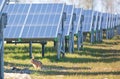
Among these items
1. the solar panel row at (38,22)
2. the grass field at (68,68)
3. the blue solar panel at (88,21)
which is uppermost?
the solar panel row at (38,22)

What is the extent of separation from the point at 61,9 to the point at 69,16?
275 cm

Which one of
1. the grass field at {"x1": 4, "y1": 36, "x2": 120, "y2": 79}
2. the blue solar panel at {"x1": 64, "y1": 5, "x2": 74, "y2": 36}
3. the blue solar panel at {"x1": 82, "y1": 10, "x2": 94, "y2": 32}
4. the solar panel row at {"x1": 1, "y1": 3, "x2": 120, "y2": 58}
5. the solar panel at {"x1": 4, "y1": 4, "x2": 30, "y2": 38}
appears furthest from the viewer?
the blue solar panel at {"x1": 82, "y1": 10, "x2": 94, "y2": 32}

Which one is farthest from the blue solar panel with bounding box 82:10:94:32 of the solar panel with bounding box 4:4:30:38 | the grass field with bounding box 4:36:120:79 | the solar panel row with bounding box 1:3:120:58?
the grass field with bounding box 4:36:120:79

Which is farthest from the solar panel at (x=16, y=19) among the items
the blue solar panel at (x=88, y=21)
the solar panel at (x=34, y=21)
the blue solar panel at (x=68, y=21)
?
the blue solar panel at (x=88, y=21)

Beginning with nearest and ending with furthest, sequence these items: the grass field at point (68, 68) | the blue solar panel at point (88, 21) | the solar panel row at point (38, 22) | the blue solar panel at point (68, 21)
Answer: the grass field at point (68, 68) < the solar panel row at point (38, 22) < the blue solar panel at point (68, 21) < the blue solar panel at point (88, 21)

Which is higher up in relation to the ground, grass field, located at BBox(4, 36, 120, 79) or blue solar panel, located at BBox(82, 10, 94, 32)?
grass field, located at BBox(4, 36, 120, 79)

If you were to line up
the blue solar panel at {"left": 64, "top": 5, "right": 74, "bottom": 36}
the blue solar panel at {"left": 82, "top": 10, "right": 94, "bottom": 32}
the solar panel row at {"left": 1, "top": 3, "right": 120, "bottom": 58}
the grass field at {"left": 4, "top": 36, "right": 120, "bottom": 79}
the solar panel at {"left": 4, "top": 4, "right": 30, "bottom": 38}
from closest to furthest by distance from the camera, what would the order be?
1. the grass field at {"left": 4, "top": 36, "right": 120, "bottom": 79}
2. the solar panel row at {"left": 1, "top": 3, "right": 120, "bottom": 58}
3. the solar panel at {"left": 4, "top": 4, "right": 30, "bottom": 38}
4. the blue solar panel at {"left": 64, "top": 5, "right": 74, "bottom": 36}
5. the blue solar panel at {"left": 82, "top": 10, "right": 94, "bottom": 32}

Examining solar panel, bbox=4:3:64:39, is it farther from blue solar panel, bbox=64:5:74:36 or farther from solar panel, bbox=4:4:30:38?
blue solar panel, bbox=64:5:74:36

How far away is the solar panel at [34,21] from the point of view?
18.2 meters

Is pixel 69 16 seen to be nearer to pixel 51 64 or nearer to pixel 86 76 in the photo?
pixel 51 64

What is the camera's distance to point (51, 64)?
663 inches

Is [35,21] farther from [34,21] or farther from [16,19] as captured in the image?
[16,19]

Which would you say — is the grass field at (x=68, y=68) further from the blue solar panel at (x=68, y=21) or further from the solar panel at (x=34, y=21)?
the blue solar panel at (x=68, y=21)

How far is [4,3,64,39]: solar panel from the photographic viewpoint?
59.8 feet
